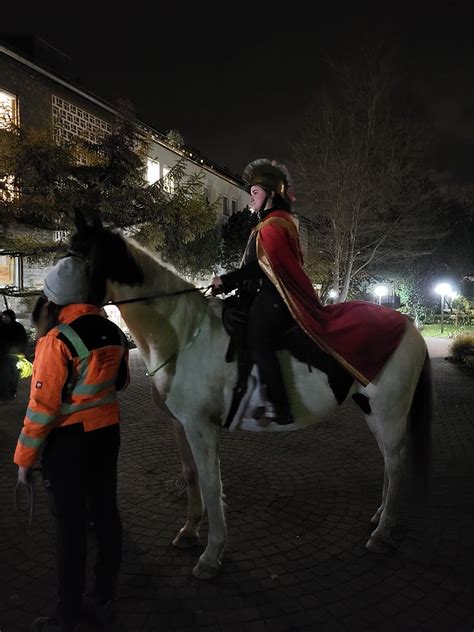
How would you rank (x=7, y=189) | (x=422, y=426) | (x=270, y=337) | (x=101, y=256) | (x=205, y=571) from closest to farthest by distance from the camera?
(x=101, y=256)
(x=205, y=571)
(x=270, y=337)
(x=422, y=426)
(x=7, y=189)

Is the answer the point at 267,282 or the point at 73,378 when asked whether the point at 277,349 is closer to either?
the point at 267,282

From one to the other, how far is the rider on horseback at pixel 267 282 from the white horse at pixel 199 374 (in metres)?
0.16

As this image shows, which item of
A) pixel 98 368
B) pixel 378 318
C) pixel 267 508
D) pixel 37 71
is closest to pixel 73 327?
pixel 98 368

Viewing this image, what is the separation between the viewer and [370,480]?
508cm

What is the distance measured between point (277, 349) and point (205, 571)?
1.69 m

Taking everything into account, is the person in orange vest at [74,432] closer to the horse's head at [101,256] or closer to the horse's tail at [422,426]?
the horse's head at [101,256]

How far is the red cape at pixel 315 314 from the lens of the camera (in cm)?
336

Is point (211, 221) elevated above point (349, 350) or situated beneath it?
elevated above

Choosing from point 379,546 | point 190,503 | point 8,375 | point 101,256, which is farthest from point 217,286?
point 8,375

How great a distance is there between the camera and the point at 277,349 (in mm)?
3418

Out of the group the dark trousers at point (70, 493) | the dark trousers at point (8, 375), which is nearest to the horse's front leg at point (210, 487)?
the dark trousers at point (70, 493)

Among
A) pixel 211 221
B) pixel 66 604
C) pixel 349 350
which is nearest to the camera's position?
pixel 66 604

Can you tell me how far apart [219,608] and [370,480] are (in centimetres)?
271

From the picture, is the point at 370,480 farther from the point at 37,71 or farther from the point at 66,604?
the point at 37,71
